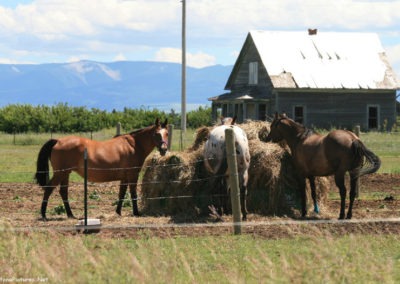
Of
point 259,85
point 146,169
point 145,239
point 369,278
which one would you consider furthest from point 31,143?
point 369,278

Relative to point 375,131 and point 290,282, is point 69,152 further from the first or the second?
point 375,131

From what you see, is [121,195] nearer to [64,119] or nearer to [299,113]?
[299,113]

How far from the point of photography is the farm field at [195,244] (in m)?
7.57

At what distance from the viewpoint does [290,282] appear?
24.1ft

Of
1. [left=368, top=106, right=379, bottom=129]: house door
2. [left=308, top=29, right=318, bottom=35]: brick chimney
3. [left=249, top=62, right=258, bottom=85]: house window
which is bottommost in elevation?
[left=368, top=106, right=379, bottom=129]: house door

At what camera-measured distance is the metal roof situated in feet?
159

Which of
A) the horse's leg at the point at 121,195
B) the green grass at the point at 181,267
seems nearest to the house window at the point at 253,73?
the horse's leg at the point at 121,195

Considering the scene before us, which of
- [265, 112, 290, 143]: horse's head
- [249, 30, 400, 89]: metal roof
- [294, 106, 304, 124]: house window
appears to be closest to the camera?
[265, 112, 290, 143]: horse's head

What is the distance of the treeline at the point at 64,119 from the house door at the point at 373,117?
9612mm

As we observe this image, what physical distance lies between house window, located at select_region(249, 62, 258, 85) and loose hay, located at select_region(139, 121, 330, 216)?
34313 mm

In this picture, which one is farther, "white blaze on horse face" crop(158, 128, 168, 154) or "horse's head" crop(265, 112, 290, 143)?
"horse's head" crop(265, 112, 290, 143)

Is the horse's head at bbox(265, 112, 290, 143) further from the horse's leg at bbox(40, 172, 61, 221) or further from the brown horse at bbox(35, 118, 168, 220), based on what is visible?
the horse's leg at bbox(40, 172, 61, 221)

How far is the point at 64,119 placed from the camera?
53500mm

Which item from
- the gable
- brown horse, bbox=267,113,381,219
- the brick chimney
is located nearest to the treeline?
the gable
